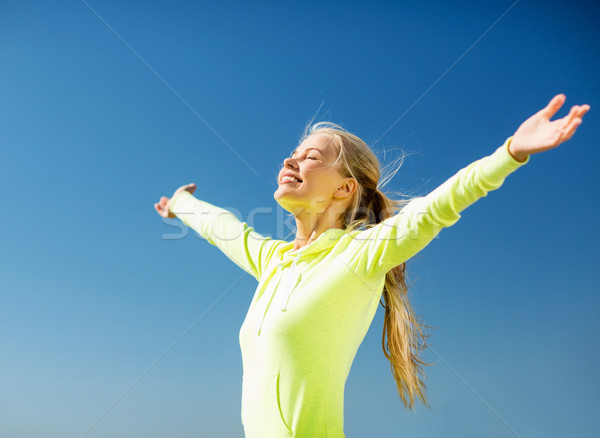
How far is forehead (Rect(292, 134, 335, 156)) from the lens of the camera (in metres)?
2.67

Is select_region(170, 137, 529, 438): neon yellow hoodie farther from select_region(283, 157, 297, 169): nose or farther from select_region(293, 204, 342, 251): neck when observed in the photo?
select_region(283, 157, 297, 169): nose

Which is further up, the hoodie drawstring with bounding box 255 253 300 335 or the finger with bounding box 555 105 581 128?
the hoodie drawstring with bounding box 255 253 300 335

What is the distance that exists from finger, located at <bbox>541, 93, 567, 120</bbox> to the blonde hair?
1137 millimetres

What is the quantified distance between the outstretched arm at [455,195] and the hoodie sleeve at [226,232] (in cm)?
83

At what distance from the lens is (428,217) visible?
178cm

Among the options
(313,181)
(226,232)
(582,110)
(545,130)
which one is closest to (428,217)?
(545,130)

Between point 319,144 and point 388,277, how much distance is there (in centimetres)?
83

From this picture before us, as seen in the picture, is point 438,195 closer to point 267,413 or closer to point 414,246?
point 414,246

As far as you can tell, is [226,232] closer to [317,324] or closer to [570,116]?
[317,324]

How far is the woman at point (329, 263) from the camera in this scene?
1.72 m

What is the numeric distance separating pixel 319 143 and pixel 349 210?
1.34 ft

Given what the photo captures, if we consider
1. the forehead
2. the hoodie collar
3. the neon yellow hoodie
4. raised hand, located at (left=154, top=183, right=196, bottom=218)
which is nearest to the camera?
the neon yellow hoodie

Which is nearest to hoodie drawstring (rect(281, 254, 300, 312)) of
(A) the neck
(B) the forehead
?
(A) the neck

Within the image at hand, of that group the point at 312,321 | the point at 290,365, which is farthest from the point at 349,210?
the point at 290,365
